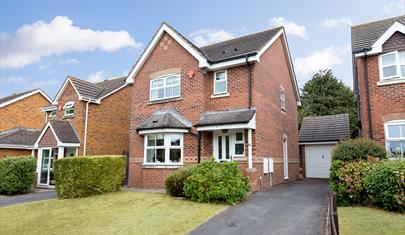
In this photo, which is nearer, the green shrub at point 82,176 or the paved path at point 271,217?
the paved path at point 271,217

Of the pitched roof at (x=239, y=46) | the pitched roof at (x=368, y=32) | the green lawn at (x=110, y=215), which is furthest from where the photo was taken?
the pitched roof at (x=239, y=46)

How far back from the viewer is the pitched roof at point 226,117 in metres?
13.1

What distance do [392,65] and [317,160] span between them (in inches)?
448

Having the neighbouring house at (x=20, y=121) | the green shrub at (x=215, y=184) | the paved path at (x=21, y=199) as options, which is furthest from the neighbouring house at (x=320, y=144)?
the neighbouring house at (x=20, y=121)

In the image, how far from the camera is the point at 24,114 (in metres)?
27.9

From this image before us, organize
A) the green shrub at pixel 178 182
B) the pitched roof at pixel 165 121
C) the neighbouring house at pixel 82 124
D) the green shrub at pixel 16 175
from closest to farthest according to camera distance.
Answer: the green shrub at pixel 178 182 < the pitched roof at pixel 165 121 < the green shrub at pixel 16 175 < the neighbouring house at pixel 82 124

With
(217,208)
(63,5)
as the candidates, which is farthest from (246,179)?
(63,5)

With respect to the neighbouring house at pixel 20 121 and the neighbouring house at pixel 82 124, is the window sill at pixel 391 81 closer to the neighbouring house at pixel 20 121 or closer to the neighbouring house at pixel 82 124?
the neighbouring house at pixel 82 124

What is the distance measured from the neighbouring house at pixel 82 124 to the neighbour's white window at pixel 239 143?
11.6 meters

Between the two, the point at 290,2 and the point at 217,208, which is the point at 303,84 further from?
the point at 217,208

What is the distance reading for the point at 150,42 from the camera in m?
17.5

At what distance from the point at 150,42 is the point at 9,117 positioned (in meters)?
17.7

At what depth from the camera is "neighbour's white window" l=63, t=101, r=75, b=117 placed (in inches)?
841

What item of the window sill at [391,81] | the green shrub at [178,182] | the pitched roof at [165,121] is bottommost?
the green shrub at [178,182]
